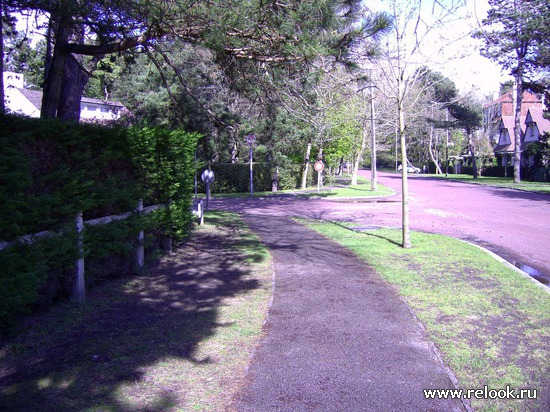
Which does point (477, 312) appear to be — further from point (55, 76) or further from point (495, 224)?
point (495, 224)

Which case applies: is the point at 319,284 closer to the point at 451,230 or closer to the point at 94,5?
the point at 94,5

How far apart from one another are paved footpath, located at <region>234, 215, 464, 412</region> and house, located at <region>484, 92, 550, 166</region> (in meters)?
47.3

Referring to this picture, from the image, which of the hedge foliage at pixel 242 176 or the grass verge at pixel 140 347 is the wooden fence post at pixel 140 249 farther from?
the hedge foliage at pixel 242 176

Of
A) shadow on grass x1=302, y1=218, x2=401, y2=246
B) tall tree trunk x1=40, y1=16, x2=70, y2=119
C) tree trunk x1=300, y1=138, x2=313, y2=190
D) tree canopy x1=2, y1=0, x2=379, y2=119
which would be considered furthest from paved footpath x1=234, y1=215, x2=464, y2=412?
tree trunk x1=300, y1=138, x2=313, y2=190

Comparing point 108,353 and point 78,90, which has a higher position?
point 78,90

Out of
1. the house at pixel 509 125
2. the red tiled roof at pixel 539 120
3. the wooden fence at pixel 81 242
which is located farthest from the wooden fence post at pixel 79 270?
the red tiled roof at pixel 539 120

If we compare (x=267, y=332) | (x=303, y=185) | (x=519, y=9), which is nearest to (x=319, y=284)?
(x=267, y=332)

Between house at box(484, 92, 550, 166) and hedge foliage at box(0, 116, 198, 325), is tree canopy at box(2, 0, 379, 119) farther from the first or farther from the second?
house at box(484, 92, 550, 166)

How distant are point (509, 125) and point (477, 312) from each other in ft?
204

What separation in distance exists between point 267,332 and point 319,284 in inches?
87.9

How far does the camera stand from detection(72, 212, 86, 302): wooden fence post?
5.77 meters

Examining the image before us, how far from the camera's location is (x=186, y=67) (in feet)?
72.5

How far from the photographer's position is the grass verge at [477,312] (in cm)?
419

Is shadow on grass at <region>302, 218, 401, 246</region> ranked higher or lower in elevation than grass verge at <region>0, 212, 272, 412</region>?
higher
